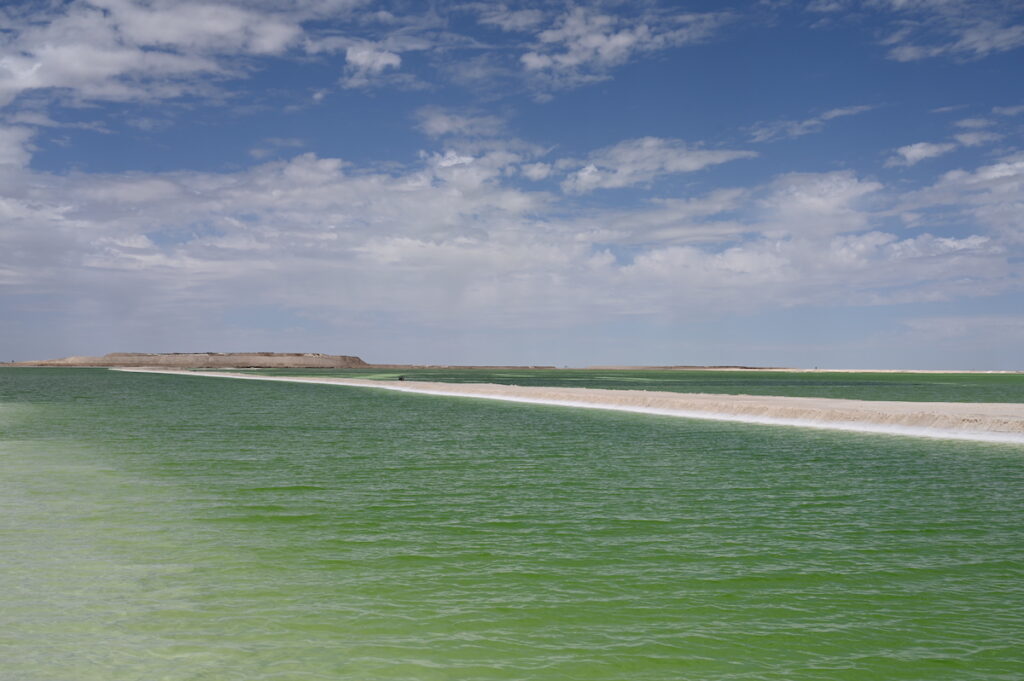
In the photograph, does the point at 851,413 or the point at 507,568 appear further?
the point at 851,413

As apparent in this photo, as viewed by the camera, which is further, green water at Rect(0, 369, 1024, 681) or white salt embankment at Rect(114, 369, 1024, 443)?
white salt embankment at Rect(114, 369, 1024, 443)

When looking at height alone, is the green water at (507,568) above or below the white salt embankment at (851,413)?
below

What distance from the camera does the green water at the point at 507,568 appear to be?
9.31 m

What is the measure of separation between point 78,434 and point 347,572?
3006 centimetres

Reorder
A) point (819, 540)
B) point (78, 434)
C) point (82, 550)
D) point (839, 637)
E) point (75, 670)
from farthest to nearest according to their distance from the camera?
point (78, 434) → point (819, 540) → point (82, 550) → point (839, 637) → point (75, 670)

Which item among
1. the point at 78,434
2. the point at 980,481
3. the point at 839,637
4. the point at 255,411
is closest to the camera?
the point at 839,637

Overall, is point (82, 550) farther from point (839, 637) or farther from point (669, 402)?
point (669, 402)

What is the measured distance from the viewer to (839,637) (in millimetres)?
10078

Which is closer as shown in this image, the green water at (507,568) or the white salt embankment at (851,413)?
the green water at (507,568)

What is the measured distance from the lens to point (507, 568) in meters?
13.3

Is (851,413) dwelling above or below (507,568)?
above

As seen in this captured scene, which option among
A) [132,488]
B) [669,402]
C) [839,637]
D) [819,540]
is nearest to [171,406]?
[669,402]

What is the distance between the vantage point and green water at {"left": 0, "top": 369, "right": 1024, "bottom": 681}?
9312mm

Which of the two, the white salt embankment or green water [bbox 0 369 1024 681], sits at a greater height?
the white salt embankment
